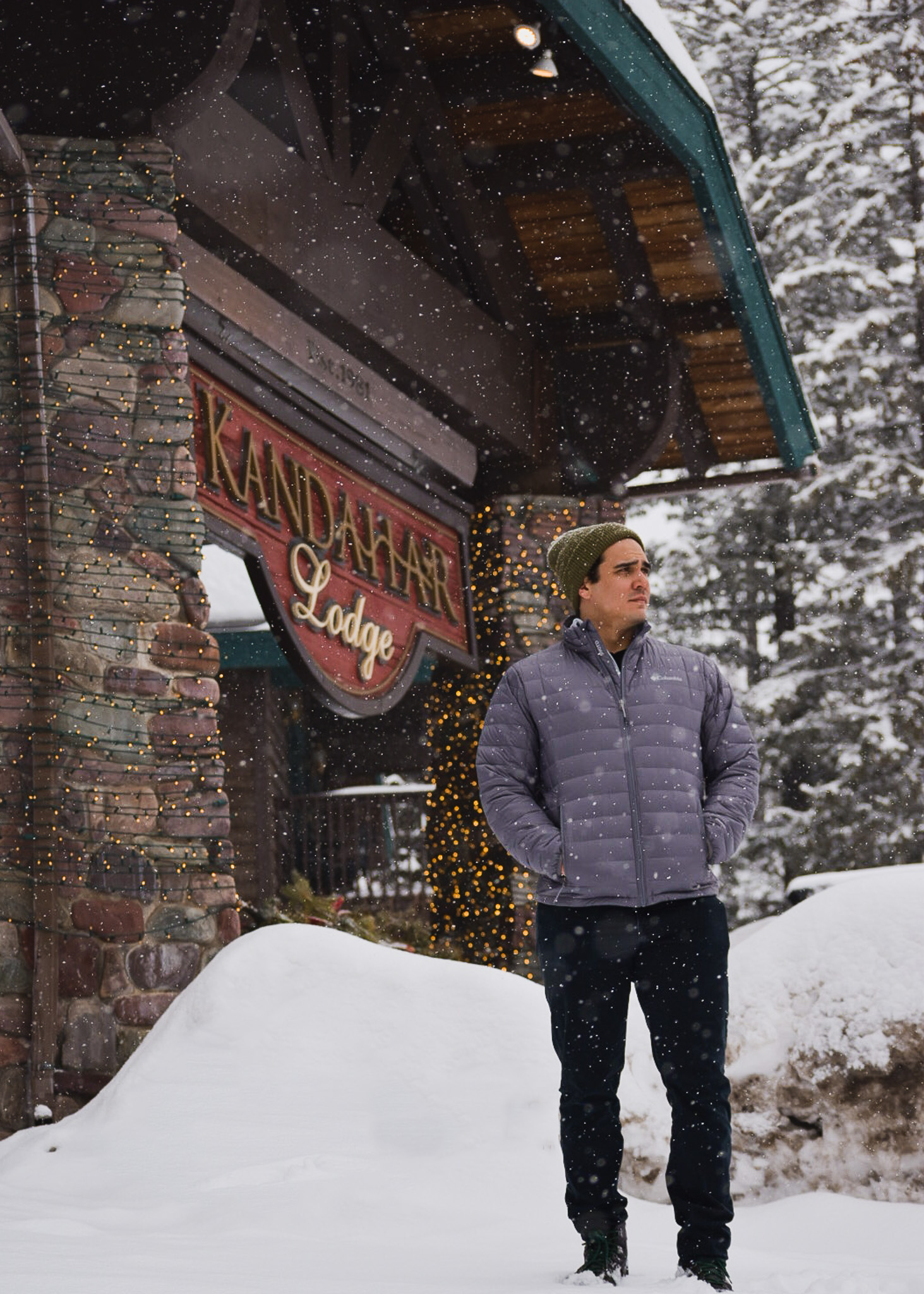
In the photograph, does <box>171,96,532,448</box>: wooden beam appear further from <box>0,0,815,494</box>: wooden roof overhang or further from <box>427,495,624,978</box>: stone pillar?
<box>427,495,624,978</box>: stone pillar

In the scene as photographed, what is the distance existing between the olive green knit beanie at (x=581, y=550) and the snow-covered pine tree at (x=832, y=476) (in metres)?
15.5

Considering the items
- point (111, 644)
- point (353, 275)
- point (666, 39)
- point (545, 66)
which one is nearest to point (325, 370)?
point (353, 275)

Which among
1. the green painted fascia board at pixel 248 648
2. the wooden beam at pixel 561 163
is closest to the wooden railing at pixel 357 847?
the green painted fascia board at pixel 248 648

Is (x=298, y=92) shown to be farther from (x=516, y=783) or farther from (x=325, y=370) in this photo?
(x=516, y=783)

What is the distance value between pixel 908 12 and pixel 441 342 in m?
14.5

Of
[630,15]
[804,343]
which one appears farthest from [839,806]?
[630,15]

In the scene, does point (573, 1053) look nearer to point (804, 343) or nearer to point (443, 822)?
point (443, 822)

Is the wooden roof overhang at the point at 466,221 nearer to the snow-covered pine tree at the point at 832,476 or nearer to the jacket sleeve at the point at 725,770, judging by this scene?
the jacket sleeve at the point at 725,770

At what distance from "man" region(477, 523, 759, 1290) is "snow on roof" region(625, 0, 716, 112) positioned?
206 inches

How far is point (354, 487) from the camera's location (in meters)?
9.66

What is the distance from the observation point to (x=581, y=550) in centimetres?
397

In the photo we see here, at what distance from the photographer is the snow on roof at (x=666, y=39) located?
8.23m

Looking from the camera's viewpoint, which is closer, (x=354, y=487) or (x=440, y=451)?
(x=354, y=487)

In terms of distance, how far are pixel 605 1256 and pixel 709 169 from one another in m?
7.05
